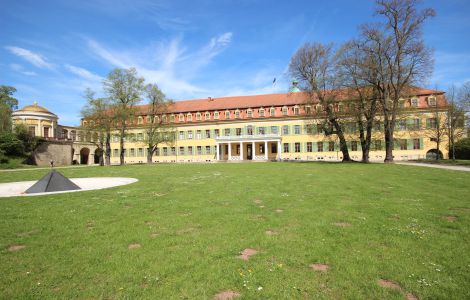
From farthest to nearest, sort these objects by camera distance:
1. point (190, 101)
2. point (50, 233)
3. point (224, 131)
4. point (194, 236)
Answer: point (190, 101)
point (224, 131)
point (50, 233)
point (194, 236)

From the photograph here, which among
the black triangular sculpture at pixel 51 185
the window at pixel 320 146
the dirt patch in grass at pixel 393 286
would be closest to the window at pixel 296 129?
the window at pixel 320 146

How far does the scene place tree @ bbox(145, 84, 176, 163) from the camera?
4412 centimetres

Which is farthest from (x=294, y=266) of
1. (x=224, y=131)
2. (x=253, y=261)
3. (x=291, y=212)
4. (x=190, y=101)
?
(x=190, y=101)

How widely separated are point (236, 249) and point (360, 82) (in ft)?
95.8

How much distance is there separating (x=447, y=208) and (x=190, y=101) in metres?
56.9

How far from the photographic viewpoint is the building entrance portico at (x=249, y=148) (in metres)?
48.9

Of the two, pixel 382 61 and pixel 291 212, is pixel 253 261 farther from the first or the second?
pixel 382 61

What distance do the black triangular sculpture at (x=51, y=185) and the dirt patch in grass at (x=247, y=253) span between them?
12189 millimetres

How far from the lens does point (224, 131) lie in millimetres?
54031

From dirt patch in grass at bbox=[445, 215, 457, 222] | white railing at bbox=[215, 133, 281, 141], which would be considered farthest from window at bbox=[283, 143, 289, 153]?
dirt patch in grass at bbox=[445, 215, 457, 222]

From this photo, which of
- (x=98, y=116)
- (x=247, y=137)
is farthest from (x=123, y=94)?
(x=247, y=137)

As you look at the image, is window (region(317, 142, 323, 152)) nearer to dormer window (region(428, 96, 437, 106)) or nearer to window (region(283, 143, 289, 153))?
window (region(283, 143, 289, 153))

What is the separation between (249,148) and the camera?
5491 cm

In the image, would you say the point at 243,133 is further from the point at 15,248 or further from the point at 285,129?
the point at 15,248
